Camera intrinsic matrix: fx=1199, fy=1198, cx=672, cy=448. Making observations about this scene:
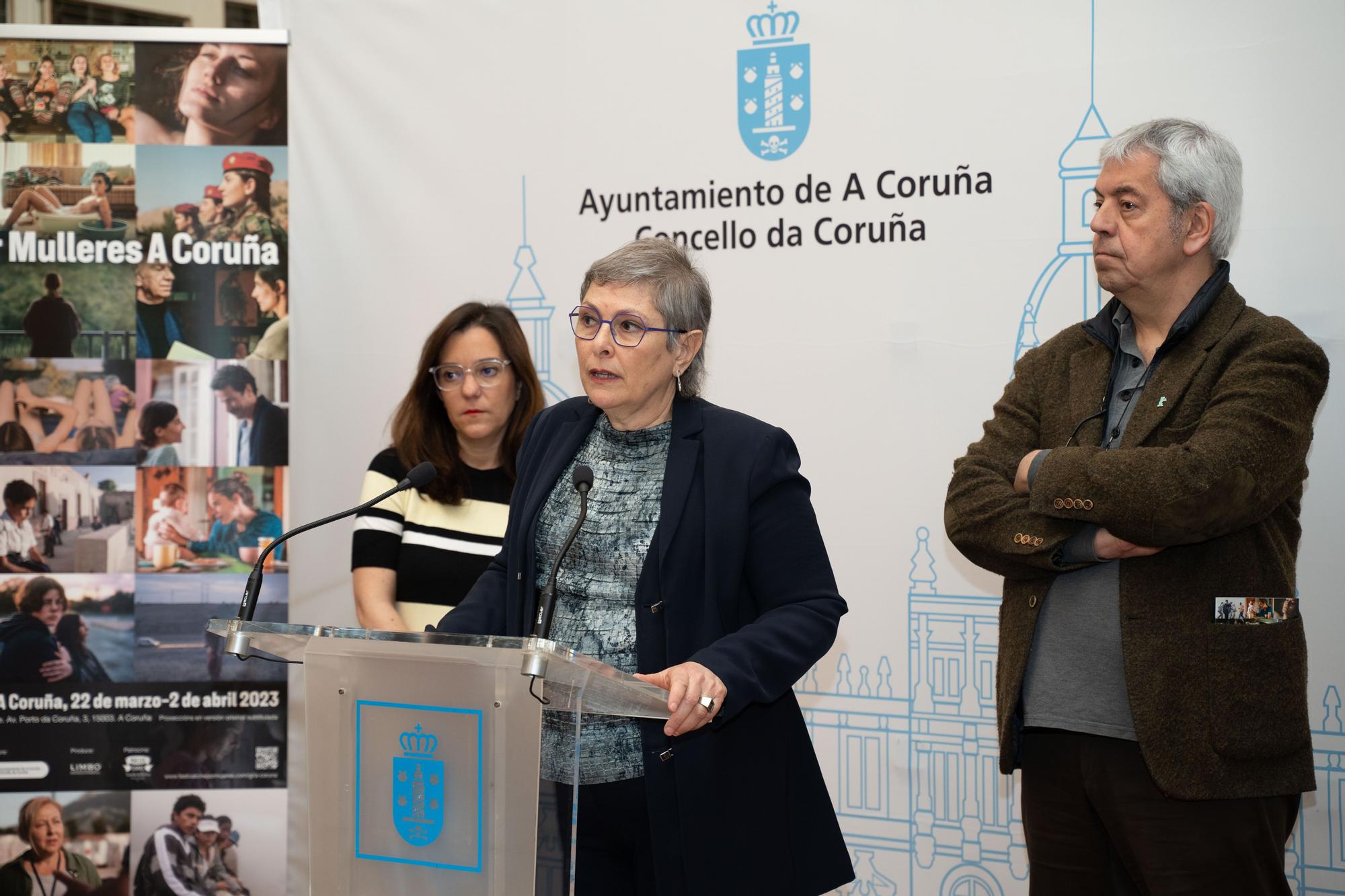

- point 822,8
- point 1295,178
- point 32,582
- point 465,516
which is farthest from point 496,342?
point 1295,178

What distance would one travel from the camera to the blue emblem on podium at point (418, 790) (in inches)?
58.9

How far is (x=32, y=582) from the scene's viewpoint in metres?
3.57

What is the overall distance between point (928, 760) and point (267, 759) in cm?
197

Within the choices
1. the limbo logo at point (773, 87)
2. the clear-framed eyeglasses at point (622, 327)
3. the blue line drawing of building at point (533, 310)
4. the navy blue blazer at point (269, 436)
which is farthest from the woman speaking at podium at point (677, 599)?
the navy blue blazer at point (269, 436)

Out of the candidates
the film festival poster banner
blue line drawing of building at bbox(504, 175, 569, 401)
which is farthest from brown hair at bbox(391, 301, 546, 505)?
the film festival poster banner

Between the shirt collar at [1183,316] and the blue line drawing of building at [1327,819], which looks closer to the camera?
the shirt collar at [1183,316]

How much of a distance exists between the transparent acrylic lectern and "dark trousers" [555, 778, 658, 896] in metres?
0.31

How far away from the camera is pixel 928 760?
305cm

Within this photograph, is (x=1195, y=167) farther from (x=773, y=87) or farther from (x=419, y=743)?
(x=419, y=743)

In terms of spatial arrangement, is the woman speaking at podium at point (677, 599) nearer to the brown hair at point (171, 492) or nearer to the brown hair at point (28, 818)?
the brown hair at point (171, 492)

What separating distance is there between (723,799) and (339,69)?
2.76 meters

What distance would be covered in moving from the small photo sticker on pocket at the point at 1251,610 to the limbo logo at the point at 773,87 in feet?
5.62

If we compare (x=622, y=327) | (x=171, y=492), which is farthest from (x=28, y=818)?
(x=622, y=327)

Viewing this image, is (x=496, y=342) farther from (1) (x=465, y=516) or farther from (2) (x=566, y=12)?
(2) (x=566, y=12)
